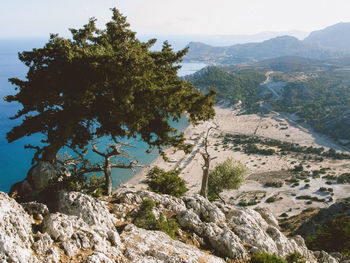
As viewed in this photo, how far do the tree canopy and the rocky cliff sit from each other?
3951 millimetres

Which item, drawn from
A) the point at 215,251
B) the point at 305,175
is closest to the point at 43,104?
the point at 215,251

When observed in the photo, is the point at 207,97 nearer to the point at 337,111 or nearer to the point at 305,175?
the point at 305,175

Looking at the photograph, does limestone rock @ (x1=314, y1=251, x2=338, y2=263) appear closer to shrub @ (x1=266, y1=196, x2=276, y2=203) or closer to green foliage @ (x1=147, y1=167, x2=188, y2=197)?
green foliage @ (x1=147, y1=167, x2=188, y2=197)

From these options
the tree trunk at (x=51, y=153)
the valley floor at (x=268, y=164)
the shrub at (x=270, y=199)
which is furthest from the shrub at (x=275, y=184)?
the tree trunk at (x=51, y=153)

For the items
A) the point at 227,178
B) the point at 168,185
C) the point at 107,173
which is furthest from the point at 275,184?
the point at 107,173

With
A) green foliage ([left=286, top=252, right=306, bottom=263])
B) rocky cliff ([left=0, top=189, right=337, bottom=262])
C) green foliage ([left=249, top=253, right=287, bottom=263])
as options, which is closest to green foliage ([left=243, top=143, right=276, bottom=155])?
rocky cliff ([left=0, top=189, right=337, bottom=262])

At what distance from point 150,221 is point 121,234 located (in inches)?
75.8

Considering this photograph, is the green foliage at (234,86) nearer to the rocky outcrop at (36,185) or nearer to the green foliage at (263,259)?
the green foliage at (263,259)

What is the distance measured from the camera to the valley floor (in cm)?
4697

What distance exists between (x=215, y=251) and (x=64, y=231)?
706cm

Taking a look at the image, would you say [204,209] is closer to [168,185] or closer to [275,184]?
[168,185]

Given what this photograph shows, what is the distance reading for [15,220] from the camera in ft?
21.7

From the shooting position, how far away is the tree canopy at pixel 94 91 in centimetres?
1018

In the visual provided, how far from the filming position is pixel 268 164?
69750 millimetres
